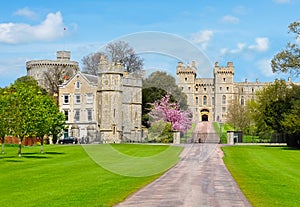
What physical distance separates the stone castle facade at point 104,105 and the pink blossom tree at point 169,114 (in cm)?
327

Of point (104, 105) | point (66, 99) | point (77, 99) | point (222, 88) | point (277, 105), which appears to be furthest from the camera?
point (222, 88)

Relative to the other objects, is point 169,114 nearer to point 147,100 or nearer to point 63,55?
point 147,100

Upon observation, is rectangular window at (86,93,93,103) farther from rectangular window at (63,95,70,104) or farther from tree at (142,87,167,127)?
tree at (142,87,167,127)

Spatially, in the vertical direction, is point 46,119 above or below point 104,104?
below

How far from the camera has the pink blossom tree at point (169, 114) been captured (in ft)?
271

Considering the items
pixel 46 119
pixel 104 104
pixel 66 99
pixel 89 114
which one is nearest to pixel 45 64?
pixel 66 99

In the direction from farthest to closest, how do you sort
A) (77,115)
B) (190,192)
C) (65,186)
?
(77,115) → (65,186) → (190,192)

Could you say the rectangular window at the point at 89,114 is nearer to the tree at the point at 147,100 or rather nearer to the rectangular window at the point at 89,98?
the rectangular window at the point at 89,98

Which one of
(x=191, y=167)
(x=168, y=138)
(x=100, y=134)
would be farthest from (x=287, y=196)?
Answer: (x=100, y=134)

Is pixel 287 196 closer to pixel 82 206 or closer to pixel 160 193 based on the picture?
pixel 160 193

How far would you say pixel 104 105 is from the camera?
78.9 m

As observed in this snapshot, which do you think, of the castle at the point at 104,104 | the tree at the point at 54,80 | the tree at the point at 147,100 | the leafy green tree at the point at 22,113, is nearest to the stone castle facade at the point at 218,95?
the tree at the point at 54,80

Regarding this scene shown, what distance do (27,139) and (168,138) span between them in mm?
18790

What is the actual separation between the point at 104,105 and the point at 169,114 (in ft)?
32.1
